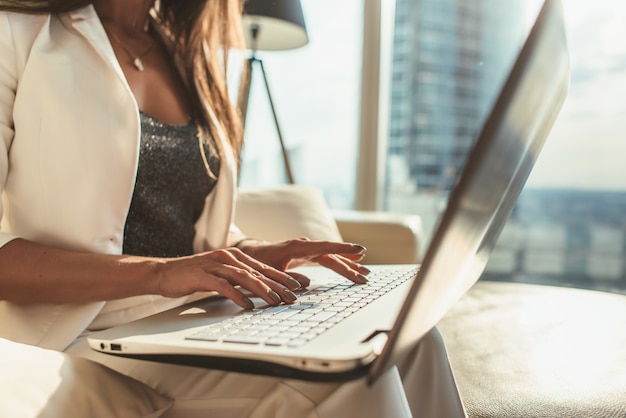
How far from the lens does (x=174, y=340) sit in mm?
554

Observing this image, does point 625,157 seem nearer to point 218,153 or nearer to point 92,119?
point 218,153

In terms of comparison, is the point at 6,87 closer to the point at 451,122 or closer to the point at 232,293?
the point at 232,293

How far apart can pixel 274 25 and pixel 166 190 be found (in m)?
1.23

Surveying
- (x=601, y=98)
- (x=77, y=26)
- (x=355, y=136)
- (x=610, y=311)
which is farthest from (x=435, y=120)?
(x=77, y=26)

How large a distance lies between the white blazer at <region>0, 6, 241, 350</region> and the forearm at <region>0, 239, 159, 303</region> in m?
0.05

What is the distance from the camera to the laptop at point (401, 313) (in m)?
0.45

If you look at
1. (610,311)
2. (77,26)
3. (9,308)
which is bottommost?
(610,311)

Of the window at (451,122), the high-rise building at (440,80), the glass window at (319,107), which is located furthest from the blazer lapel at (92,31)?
the high-rise building at (440,80)

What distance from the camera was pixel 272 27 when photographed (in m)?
2.21

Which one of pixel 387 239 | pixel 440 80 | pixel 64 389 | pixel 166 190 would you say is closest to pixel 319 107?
pixel 440 80

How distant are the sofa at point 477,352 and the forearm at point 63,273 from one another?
6.3 inches

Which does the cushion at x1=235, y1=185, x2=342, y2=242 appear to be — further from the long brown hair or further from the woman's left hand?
the woman's left hand

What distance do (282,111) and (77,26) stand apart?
220 centimetres

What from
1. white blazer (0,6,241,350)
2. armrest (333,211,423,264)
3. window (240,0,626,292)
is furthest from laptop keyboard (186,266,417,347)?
window (240,0,626,292)
